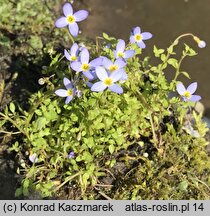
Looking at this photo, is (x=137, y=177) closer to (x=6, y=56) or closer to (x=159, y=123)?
(x=159, y=123)

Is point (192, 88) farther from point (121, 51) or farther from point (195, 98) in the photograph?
point (121, 51)

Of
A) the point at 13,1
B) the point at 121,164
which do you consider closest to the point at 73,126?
the point at 121,164

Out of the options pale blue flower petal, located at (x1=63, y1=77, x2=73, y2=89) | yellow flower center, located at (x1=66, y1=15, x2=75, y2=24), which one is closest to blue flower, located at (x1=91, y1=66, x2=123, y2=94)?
pale blue flower petal, located at (x1=63, y1=77, x2=73, y2=89)

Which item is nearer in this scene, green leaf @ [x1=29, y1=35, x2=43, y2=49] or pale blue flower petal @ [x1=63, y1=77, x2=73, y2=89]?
pale blue flower petal @ [x1=63, y1=77, x2=73, y2=89]

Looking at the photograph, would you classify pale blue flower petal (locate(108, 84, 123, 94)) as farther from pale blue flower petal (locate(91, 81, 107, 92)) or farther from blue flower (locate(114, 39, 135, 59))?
blue flower (locate(114, 39, 135, 59))

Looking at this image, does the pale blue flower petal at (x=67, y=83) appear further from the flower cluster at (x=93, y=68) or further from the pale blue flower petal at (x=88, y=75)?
the pale blue flower petal at (x=88, y=75)

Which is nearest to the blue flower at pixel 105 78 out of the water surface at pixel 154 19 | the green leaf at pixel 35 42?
the green leaf at pixel 35 42
